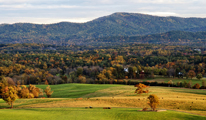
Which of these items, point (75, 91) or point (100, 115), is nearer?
point (100, 115)

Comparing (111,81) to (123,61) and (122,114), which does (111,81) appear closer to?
(123,61)

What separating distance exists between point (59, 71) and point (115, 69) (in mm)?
44458

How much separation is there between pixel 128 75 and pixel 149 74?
13.8 metres

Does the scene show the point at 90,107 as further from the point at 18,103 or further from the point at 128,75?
the point at 128,75

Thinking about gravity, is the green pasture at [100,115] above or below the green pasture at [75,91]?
above

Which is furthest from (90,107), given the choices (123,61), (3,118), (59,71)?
(123,61)

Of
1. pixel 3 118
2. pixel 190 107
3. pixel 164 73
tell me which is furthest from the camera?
pixel 164 73

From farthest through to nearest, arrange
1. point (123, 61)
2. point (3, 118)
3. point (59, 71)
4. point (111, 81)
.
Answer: point (123, 61) → point (59, 71) → point (111, 81) → point (3, 118)

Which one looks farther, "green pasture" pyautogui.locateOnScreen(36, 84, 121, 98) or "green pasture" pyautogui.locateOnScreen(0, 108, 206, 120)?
"green pasture" pyautogui.locateOnScreen(36, 84, 121, 98)

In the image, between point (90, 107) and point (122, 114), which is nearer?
point (122, 114)

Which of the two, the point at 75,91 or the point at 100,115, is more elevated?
the point at 100,115

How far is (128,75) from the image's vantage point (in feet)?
463

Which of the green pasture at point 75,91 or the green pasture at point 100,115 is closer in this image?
the green pasture at point 100,115

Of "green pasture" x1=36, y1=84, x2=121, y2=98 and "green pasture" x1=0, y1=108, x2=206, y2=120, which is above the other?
"green pasture" x1=0, y1=108, x2=206, y2=120
